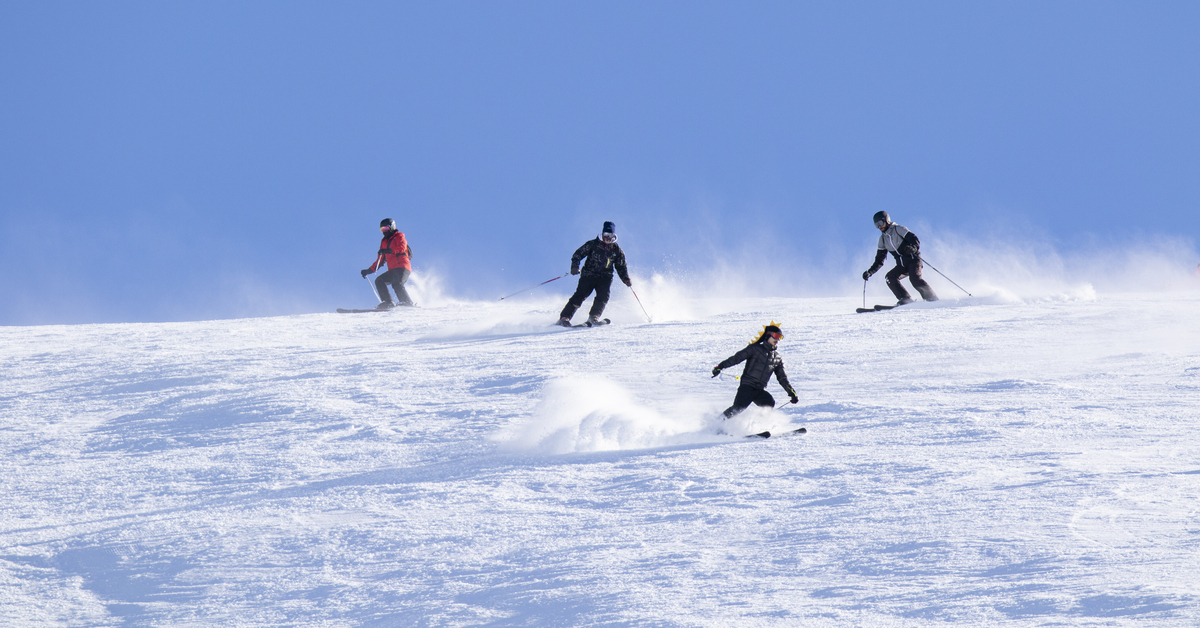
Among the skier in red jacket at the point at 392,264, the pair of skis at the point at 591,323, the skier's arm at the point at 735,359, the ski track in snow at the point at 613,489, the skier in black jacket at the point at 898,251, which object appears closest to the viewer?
the ski track in snow at the point at 613,489

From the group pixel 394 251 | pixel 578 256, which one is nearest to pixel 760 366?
pixel 578 256

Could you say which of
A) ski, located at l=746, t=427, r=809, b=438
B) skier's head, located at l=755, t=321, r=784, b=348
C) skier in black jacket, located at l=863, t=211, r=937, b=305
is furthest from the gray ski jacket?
ski, located at l=746, t=427, r=809, b=438

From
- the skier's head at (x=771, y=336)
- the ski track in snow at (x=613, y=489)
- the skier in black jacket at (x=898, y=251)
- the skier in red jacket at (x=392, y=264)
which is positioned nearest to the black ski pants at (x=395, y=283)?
the skier in red jacket at (x=392, y=264)

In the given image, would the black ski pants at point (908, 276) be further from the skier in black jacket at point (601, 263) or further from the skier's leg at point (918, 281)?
the skier in black jacket at point (601, 263)

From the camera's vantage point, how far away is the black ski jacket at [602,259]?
1355cm

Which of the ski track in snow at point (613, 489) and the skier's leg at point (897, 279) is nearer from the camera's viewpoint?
the ski track in snow at point (613, 489)

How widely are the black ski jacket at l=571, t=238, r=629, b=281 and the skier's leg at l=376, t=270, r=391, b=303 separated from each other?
5860mm

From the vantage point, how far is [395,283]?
18312 mm

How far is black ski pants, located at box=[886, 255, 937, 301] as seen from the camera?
1480 centimetres

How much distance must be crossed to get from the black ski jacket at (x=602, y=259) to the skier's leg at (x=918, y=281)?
4307mm

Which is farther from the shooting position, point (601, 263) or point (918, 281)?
point (918, 281)

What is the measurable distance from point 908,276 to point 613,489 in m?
9.68

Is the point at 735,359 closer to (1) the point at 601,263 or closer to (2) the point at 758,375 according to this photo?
(2) the point at 758,375

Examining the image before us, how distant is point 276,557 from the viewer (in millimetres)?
5855
